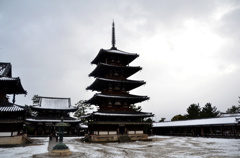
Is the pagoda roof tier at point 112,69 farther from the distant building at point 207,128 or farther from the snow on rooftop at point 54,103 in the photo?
the distant building at point 207,128

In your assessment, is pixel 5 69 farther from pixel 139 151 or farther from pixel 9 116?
pixel 139 151

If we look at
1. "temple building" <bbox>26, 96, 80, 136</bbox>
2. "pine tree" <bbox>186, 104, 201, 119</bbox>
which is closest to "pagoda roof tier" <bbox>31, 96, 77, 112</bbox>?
"temple building" <bbox>26, 96, 80, 136</bbox>

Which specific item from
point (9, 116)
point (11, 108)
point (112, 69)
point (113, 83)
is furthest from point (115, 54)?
point (9, 116)

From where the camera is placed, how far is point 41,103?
51.6 meters

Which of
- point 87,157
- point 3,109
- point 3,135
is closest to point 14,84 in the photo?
point 3,109

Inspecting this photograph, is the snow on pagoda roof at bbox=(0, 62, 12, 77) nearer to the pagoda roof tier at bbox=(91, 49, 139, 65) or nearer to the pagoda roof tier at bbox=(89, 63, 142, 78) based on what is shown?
the pagoda roof tier at bbox=(89, 63, 142, 78)

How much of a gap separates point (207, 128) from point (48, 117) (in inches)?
1783

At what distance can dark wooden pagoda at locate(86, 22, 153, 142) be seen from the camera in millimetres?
32562

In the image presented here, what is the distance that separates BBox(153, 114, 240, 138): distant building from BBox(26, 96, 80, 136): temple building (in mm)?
29082

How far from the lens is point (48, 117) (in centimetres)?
4953

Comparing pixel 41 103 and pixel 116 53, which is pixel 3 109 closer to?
pixel 116 53

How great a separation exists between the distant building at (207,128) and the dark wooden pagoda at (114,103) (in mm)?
18373

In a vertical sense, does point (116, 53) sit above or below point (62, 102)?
above

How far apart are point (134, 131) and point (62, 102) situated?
1116 inches
